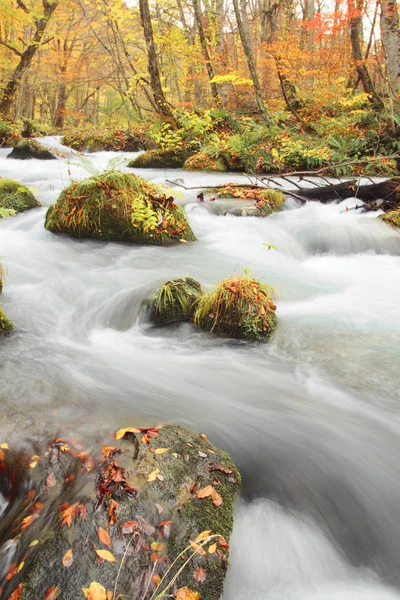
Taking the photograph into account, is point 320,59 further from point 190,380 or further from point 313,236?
point 190,380

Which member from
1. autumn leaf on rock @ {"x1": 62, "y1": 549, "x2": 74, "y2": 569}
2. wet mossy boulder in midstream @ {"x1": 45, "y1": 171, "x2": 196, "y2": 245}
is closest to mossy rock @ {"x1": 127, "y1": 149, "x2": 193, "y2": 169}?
wet mossy boulder in midstream @ {"x1": 45, "y1": 171, "x2": 196, "y2": 245}

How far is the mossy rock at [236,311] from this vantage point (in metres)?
4.37

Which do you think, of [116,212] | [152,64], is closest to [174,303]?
[116,212]

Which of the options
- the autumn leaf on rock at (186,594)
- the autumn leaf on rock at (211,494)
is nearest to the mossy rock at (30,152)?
the autumn leaf on rock at (211,494)

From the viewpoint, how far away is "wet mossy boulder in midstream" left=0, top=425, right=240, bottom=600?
5.80 ft

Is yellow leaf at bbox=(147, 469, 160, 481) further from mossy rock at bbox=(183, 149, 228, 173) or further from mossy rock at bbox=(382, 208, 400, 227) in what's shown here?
mossy rock at bbox=(183, 149, 228, 173)

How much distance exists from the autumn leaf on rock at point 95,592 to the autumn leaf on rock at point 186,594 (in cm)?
31

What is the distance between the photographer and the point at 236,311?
4383 millimetres

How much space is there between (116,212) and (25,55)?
15205 millimetres

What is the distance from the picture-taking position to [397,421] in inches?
128

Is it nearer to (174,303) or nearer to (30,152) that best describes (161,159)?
(30,152)

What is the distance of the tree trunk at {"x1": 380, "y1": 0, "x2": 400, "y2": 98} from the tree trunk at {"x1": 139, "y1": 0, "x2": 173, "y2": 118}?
6812 mm

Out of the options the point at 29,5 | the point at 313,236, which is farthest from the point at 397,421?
the point at 29,5

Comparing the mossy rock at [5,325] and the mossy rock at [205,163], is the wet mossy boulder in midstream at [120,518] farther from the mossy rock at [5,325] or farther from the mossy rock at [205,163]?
the mossy rock at [205,163]
